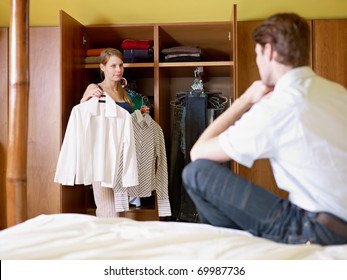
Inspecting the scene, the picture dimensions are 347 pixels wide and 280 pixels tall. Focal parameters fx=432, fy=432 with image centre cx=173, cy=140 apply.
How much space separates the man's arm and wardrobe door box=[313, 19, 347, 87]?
171 cm

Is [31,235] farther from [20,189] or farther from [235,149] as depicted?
[235,149]

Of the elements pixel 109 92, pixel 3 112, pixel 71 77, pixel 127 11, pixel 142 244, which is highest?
pixel 127 11

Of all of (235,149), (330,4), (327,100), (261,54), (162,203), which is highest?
(330,4)

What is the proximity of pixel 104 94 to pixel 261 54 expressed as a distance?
4.90ft

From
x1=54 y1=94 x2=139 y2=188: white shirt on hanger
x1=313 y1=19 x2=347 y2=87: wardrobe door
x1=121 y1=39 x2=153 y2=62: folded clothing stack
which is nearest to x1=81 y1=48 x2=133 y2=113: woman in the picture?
x1=54 y1=94 x2=139 y2=188: white shirt on hanger

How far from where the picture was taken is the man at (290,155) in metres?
1.18

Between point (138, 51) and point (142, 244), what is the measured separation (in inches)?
83.5

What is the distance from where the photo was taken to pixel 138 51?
9.95ft

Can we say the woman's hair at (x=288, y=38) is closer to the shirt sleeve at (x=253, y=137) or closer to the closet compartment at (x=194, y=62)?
the shirt sleeve at (x=253, y=137)

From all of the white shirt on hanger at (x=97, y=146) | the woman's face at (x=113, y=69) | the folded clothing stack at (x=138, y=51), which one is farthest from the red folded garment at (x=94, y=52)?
the white shirt on hanger at (x=97, y=146)

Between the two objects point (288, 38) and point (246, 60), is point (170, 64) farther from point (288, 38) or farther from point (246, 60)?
point (288, 38)

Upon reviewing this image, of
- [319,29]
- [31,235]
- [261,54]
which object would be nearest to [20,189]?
[31,235]

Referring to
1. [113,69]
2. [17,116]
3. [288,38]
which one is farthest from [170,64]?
[288,38]
